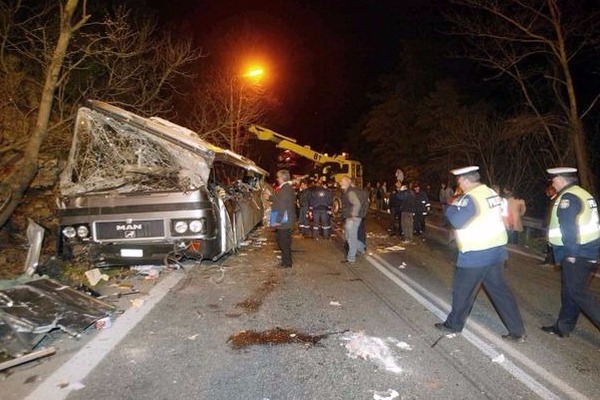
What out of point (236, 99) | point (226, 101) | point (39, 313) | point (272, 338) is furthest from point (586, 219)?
point (236, 99)

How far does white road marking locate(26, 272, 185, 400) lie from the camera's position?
3.75 meters

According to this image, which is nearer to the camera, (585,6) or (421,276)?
(421,276)

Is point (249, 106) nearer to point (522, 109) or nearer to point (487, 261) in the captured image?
point (522, 109)

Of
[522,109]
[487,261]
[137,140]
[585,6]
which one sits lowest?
[487,261]

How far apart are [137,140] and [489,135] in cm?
1755

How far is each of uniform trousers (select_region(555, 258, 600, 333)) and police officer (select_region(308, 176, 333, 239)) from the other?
8824 mm

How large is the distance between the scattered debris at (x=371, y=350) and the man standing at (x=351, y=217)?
4717 millimetres

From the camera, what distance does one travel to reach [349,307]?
20.4 feet

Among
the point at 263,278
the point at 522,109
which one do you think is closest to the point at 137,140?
the point at 263,278

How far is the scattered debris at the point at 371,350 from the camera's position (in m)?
4.32

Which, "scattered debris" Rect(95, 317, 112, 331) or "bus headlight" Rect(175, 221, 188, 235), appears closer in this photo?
"scattered debris" Rect(95, 317, 112, 331)

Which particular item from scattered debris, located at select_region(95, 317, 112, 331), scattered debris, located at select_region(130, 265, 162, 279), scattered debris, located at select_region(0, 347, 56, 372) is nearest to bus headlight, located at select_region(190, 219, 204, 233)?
scattered debris, located at select_region(130, 265, 162, 279)

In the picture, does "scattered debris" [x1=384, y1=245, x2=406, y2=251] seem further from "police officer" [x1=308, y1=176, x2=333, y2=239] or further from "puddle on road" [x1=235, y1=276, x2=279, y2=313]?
"puddle on road" [x1=235, y1=276, x2=279, y2=313]

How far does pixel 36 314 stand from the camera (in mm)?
4703
